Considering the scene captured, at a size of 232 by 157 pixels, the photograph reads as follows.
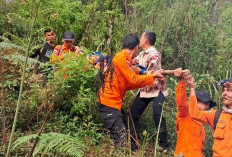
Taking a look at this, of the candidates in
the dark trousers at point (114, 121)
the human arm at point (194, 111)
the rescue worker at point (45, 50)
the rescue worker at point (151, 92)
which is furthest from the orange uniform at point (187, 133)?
the rescue worker at point (45, 50)

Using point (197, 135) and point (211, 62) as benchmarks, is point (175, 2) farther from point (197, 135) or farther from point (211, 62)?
point (197, 135)

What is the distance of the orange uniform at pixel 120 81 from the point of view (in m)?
4.41

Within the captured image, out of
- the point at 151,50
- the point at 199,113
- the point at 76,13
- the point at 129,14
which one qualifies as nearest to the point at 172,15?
the point at 129,14

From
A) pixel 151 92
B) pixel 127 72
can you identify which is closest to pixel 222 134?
pixel 127 72

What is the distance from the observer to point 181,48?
8.40 m

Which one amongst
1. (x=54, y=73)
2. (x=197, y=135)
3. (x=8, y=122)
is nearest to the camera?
(x=197, y=135)

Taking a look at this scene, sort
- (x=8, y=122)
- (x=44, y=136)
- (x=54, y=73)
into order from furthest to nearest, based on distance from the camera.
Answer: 1. (x=54, y=73)
2. (x=8, y=122)
3. (x=44, y=136)

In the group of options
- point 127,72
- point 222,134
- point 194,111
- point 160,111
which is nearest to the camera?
point 222,134

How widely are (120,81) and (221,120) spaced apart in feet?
4.39

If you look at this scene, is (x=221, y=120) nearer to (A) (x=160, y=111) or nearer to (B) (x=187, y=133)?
(B) (x=187, y=133)

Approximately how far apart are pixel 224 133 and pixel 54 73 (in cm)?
248

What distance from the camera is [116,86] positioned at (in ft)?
14.8

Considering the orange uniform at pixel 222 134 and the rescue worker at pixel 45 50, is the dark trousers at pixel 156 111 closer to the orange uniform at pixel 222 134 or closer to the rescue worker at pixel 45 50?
the orange uniform at pixel 222 134

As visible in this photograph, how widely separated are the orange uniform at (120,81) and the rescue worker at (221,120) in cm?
72
